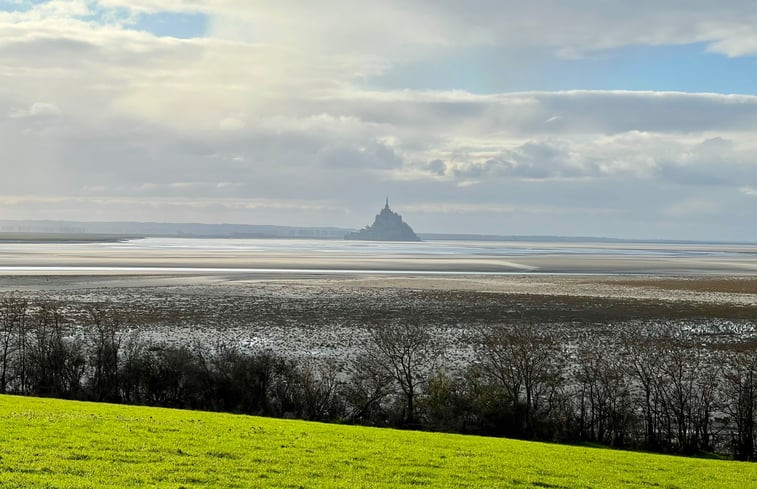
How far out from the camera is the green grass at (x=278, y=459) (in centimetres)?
1402

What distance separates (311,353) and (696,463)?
79.4ft

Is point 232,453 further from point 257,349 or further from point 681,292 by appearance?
point 681,292

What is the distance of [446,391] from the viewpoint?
29688 millimetres

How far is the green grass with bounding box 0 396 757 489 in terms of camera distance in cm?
1402

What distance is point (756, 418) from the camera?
93.8 feet

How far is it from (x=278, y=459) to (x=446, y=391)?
14681 mm

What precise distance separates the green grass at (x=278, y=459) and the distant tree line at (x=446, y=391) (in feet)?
23.0

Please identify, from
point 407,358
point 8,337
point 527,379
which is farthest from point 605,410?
point 8,337

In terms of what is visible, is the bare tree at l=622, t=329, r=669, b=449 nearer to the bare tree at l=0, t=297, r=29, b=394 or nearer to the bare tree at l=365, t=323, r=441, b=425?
the bare tree at l=365, t=323, r=441, b=425

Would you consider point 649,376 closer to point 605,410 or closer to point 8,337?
point 605,410

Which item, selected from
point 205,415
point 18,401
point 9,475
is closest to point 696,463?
point 205,415

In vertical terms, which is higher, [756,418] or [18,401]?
[18,401]

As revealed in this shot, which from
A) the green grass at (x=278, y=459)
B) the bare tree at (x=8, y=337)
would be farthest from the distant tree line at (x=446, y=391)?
the green grass at (x=278, y=459)

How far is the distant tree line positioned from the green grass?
7024 mm
